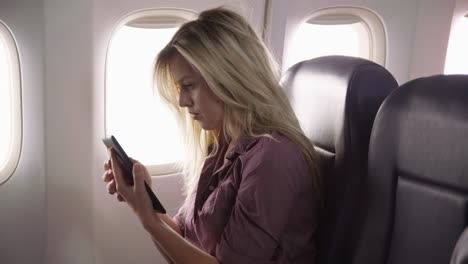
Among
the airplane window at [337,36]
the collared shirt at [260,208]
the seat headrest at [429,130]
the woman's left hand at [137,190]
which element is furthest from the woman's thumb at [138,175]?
the airplane window at [337,36]

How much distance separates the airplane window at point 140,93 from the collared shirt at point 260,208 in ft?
1.75

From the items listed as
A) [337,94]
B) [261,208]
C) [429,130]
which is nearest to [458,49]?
[337,94]

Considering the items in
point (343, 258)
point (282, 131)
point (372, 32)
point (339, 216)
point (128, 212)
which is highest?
point (372, 32)

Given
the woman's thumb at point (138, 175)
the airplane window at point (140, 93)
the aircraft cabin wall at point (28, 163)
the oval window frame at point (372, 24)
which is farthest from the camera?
the oval window frame at point (372, 24)

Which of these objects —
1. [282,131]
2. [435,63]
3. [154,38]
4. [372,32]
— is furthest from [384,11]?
[282,131]

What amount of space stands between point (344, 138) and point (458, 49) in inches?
76.7

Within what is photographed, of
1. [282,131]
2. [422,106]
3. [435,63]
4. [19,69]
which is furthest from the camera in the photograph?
[435,63]

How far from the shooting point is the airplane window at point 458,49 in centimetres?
260

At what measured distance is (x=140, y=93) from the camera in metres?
1.85

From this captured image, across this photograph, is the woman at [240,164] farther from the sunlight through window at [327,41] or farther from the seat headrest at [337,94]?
the sunlight through window at [327,41]

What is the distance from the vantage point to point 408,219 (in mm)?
1073

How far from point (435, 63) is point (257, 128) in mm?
1681

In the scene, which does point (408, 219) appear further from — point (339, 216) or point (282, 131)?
point (282, 131)

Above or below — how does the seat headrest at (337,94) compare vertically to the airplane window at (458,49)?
below
